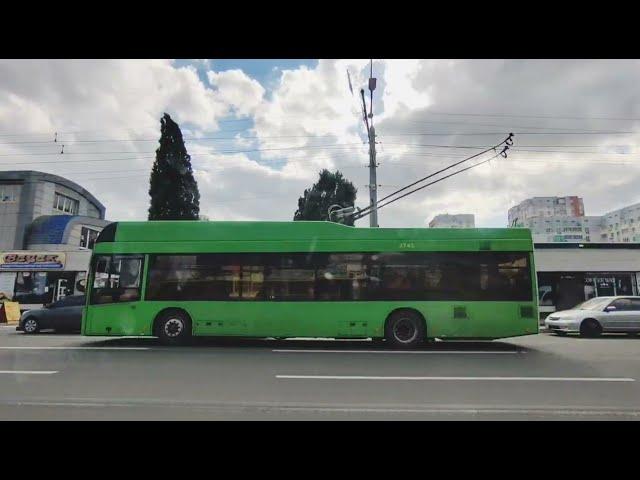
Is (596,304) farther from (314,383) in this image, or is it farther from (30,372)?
(30,372)

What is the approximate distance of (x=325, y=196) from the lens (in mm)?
43250

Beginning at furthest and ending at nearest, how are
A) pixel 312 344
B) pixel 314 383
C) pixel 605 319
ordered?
pixel 605 319, pixel 312 344, pixel 314 383

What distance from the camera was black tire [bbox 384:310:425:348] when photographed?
10.8 metres

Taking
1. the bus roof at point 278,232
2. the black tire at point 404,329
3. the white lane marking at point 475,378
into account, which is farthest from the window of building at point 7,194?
the white lane marking at point 475,378

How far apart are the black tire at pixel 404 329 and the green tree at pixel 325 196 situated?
3179 centimetres

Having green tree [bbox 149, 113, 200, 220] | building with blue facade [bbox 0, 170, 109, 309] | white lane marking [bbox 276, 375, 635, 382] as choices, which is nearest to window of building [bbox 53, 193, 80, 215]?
building with blue facade [bbox 0, 170, 109, 309]

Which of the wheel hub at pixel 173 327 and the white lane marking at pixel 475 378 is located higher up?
the wheel hub at pixel 173 327

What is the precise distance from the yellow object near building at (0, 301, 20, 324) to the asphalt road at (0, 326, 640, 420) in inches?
501

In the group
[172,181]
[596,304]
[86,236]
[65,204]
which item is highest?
[172,181]

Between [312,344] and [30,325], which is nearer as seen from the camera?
[312,344]

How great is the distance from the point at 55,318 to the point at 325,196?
3080 cm

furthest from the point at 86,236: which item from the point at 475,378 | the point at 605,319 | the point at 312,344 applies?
the point at 605,319

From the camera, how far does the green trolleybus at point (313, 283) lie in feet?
35.9

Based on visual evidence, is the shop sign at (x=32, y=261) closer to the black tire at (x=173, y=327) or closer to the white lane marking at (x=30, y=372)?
the black tire at (x=173, y=327)
